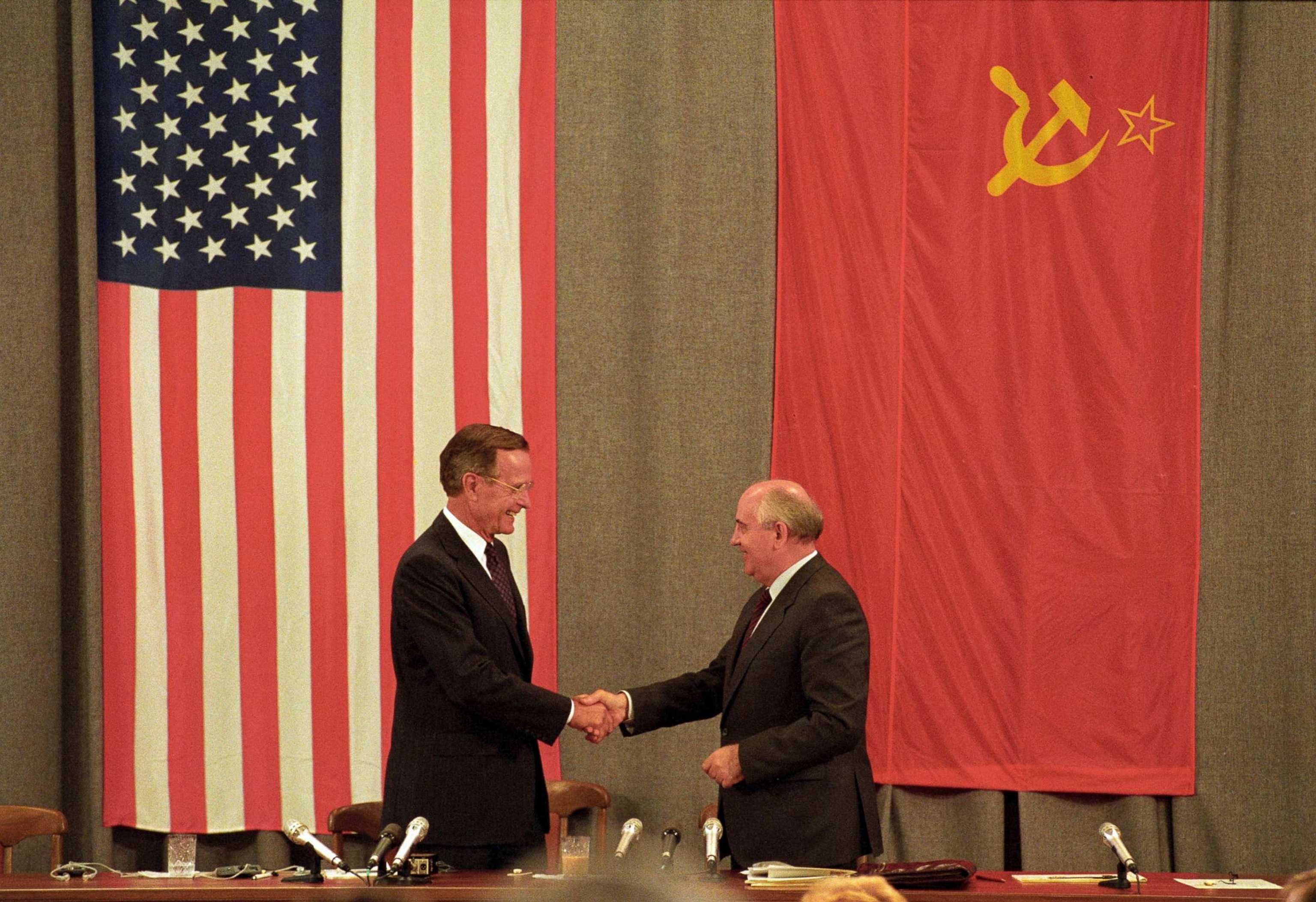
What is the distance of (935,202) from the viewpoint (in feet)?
16.4

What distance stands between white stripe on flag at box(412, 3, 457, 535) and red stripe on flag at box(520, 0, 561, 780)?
291mm

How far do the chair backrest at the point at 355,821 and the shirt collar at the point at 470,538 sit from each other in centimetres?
105

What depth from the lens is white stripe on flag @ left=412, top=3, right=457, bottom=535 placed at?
16.7 ft

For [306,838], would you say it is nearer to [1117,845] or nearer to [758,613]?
[758,613]

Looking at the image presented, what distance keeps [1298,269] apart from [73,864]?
4.54 meters

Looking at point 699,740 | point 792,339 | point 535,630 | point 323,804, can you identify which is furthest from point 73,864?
point 792,339

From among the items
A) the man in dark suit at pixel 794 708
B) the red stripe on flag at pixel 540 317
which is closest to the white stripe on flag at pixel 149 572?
the red stripe on flag at pixel 540 317

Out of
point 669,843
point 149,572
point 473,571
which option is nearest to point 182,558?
point 149,572

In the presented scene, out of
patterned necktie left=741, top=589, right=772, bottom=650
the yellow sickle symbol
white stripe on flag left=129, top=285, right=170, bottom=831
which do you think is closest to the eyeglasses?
patterned necktie left=741, top=589, right=772, bottom=650

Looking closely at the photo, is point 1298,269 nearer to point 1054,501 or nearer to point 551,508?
point 1054,501

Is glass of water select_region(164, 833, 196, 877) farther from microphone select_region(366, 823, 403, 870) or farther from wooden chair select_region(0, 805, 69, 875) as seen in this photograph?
wooden chair select_region(0, 805, 69, 875)

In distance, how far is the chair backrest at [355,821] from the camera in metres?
4.41

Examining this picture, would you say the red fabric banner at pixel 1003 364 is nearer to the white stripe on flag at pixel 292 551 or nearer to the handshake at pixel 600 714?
the handshake at pixel 600 714

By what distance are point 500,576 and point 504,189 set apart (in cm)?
174
